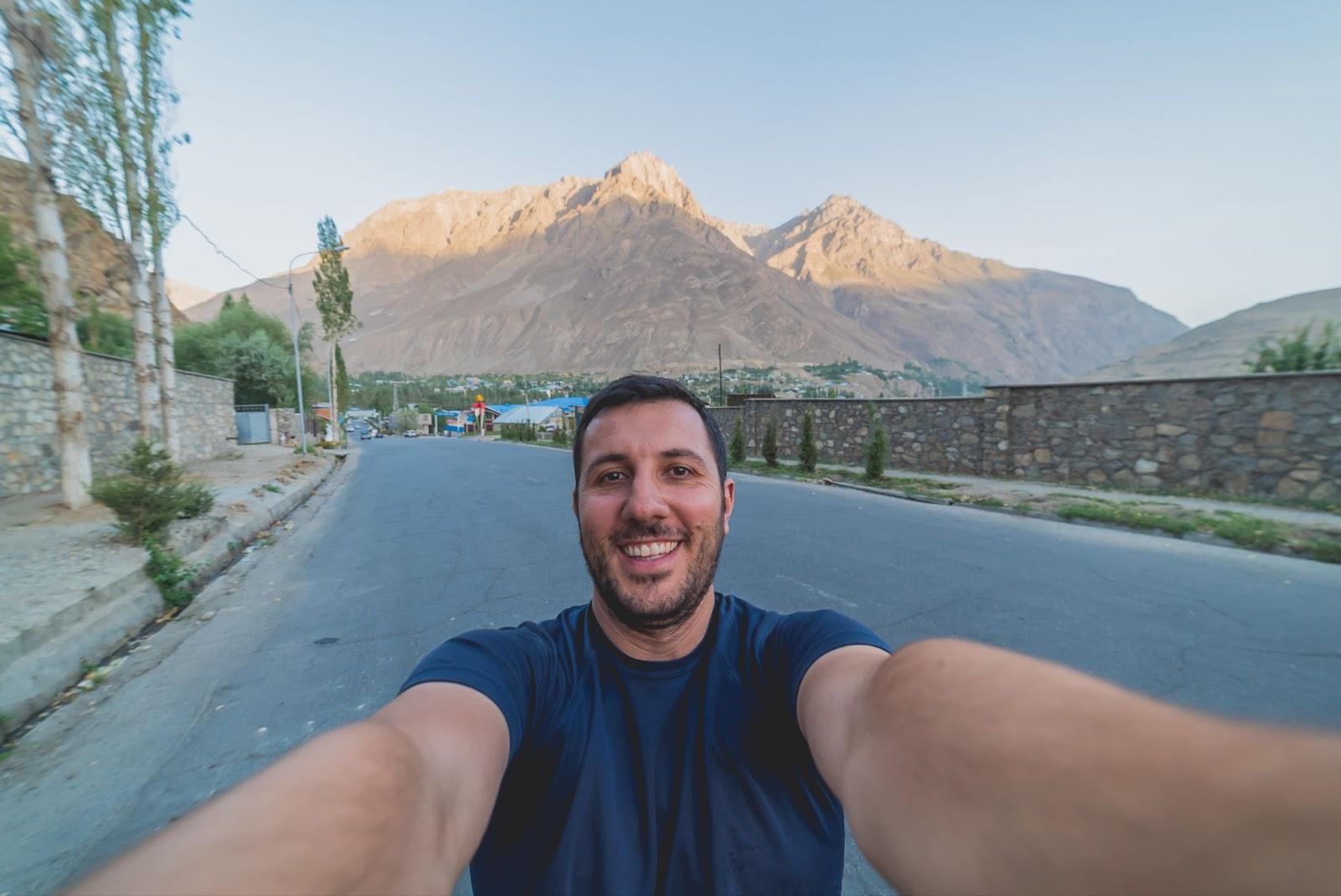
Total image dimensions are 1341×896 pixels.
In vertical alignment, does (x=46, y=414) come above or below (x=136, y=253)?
below

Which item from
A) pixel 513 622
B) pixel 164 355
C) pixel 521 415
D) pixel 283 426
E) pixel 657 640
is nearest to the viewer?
pixel 657 640

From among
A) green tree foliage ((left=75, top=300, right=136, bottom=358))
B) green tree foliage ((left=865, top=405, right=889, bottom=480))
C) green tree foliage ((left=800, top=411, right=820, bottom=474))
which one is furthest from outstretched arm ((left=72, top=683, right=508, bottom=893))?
green tree foliage ((left=75, top=300, right=136, bottom=358))

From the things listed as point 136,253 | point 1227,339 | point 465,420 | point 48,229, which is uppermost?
point 1227,339

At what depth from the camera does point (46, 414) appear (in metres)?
10.6

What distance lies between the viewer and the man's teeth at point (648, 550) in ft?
5.74

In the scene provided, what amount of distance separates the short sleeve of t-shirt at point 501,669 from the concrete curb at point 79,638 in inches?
146

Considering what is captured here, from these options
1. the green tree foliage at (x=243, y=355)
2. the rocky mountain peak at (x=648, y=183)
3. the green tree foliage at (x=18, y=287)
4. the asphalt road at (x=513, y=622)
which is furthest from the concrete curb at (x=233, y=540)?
the rocky mountain peak at (x=648, y=183)

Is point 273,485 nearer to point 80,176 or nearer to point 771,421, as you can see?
point 80,176

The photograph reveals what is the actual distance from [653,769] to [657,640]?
37cm

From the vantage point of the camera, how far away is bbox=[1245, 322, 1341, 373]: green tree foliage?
10391 mm

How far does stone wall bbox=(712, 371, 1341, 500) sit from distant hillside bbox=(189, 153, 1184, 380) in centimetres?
8355

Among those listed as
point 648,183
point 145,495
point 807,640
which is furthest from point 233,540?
point 648,183

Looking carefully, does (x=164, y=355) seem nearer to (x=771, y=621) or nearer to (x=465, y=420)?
(x=771, y=621)

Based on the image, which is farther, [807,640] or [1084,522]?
[1084,522]
